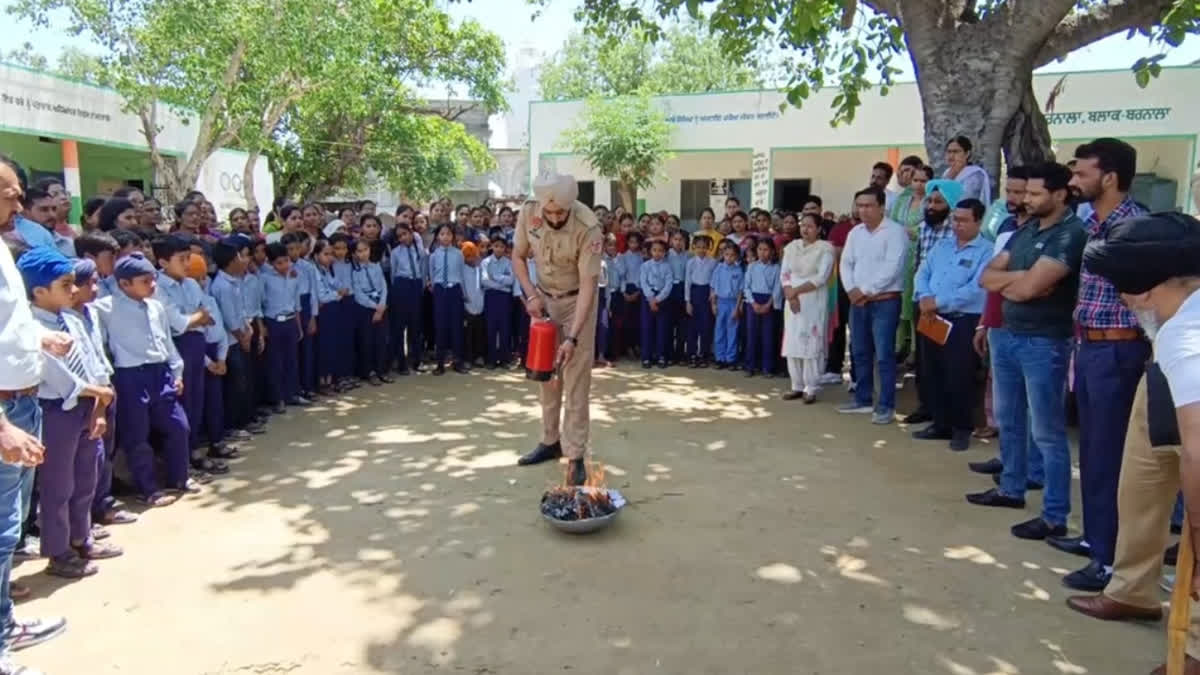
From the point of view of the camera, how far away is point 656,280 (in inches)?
348

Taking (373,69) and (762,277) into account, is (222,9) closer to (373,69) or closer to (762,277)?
(373,69)

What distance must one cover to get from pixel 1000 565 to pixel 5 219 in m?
4.26

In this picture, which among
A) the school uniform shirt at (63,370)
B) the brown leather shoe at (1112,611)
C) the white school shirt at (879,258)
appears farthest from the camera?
the white school shirt at (879,258)

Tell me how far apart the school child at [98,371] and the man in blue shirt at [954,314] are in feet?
16.2

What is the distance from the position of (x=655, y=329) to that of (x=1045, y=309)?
524 cm

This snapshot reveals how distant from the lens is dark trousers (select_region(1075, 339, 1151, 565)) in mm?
3385

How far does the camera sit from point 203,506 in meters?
4.61

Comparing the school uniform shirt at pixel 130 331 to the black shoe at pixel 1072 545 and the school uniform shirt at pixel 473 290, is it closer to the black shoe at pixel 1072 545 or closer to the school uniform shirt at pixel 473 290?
the school uniform shirt at pixel 473 290

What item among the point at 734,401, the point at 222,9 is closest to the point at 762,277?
the point at 734,401

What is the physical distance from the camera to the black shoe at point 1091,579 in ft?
11.5

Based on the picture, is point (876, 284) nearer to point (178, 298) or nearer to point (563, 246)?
point (563, 246)

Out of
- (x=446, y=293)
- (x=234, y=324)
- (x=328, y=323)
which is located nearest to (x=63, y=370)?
(x=234, y=324)

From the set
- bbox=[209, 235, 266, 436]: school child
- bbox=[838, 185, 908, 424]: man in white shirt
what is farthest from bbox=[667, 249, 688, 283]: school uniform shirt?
bbox=[209, 235, 266, 436]: school child

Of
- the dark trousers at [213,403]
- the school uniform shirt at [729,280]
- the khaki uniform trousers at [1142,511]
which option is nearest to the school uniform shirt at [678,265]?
the school uniform shirt at [729,280]
